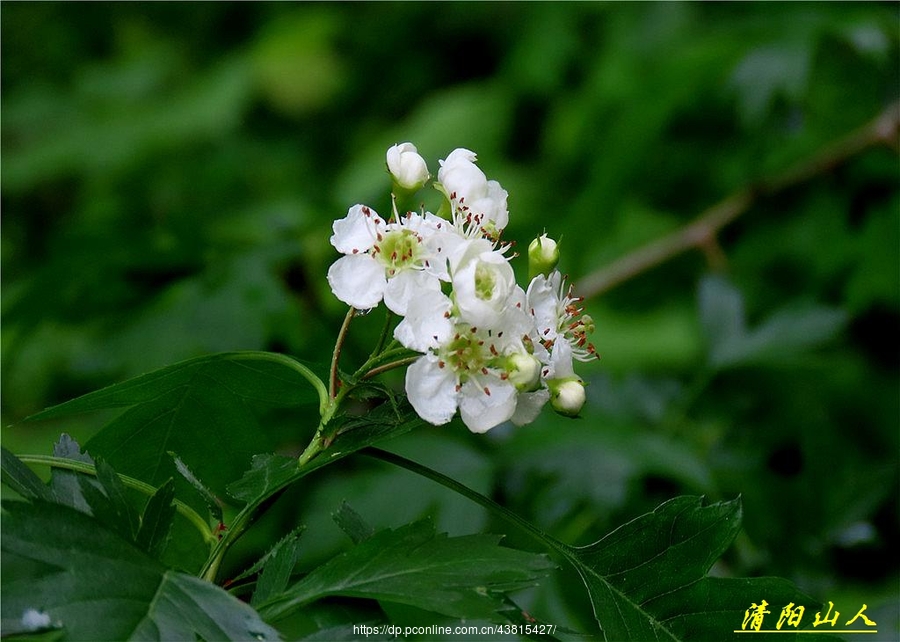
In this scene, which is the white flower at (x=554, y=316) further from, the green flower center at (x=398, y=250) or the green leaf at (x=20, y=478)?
the green leaf at (x=20, y=478)

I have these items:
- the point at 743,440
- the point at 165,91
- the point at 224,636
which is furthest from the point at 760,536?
the point at 165,91

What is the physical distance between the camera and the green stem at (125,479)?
1.02 metres

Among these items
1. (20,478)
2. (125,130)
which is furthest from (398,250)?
(125,130)

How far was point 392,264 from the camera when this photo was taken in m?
1.07

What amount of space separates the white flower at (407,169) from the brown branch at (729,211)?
4.64 feet

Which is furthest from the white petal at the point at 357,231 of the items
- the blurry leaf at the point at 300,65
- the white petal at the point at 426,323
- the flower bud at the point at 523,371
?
the blurry leaf at the point at 300,65

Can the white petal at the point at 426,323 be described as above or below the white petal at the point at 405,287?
below

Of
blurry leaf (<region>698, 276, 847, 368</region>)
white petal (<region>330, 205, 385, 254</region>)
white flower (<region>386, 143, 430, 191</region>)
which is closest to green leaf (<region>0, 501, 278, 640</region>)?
white petal (<region>330, 205, 385, 254</region>)

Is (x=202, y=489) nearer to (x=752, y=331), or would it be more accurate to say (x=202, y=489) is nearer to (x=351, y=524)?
(x=351, y=524)

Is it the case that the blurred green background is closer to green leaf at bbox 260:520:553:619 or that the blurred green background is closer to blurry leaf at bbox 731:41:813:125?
blurry leaf at bbox 731:41:813:125

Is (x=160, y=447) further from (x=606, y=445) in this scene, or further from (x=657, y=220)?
(x=657, y=220)

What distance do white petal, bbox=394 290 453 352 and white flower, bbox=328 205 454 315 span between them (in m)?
0.02

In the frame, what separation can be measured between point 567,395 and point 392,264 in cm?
24

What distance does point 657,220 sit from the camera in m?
3.18
